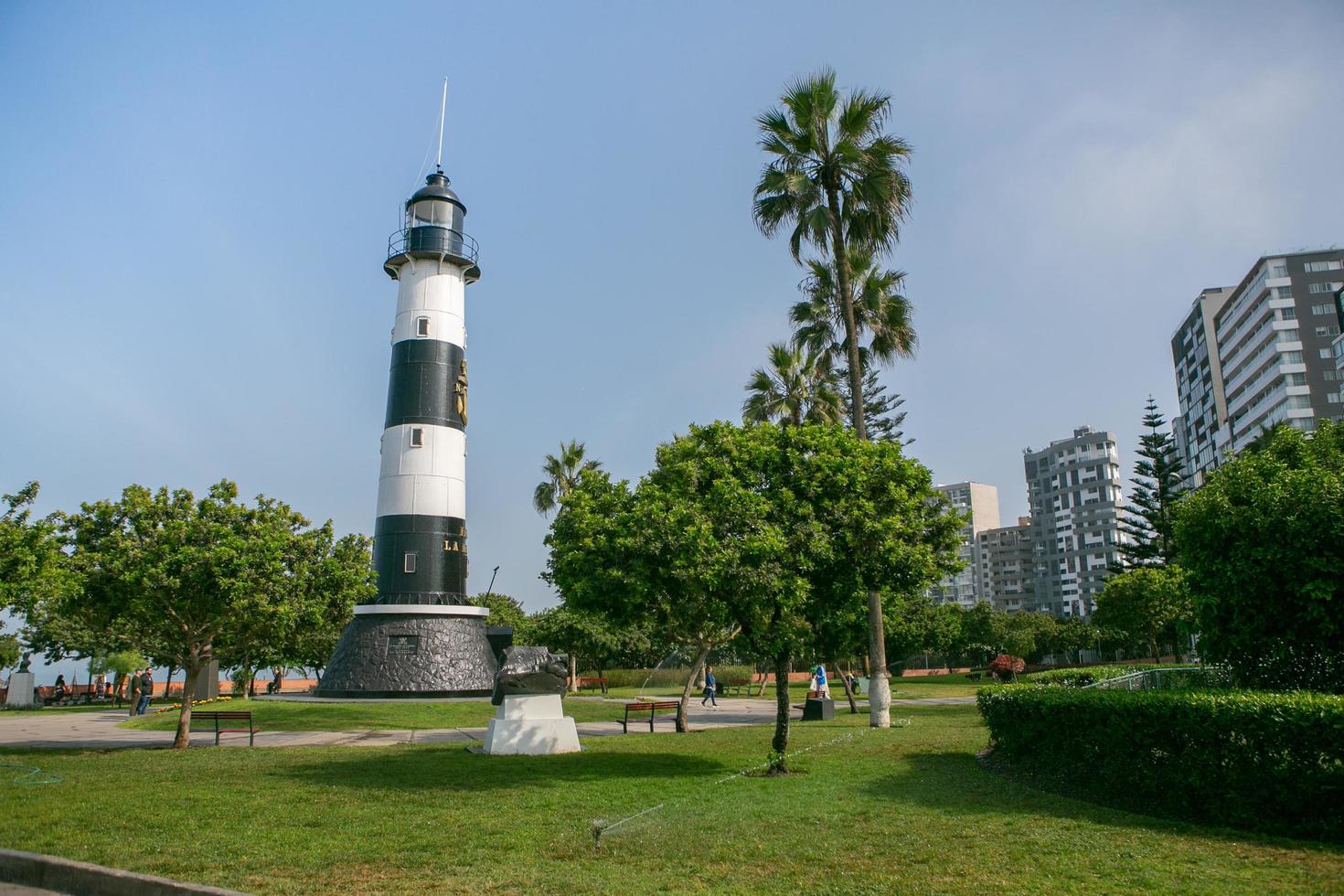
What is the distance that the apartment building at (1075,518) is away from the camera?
4924 inches

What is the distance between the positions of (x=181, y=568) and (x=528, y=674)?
23.0ft

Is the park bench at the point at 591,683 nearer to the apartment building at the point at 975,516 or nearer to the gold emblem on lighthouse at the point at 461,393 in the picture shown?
the gold emblem on lighthouse at the point at 461,393

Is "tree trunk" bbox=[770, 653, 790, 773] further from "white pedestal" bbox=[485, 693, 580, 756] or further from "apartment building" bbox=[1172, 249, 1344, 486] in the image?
"apartment building" bbox=[1172, 249, 1344, 486]

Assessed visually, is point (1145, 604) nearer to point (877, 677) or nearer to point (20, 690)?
point (877, 677)

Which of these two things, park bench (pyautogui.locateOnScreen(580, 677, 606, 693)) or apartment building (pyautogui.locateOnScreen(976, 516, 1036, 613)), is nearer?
park bench (pyautogui.locateOnScreen(580, 677, 606, 693))

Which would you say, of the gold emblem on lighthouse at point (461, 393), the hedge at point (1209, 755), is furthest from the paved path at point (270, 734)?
the gold emblem on lighthouse at point (461, 393)

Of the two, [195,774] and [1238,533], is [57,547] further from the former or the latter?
[1238,533]

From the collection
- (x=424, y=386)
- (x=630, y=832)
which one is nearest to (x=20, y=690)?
(x=424, y=386)

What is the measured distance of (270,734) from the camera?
22.8 meters

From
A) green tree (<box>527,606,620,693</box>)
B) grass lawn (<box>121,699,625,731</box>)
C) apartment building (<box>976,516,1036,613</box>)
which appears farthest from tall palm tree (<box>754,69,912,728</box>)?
apartment building (<box>976,516,1036,613</box>)

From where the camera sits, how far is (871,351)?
85.1 ft

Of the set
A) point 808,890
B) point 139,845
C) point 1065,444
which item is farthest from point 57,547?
point 1065,444

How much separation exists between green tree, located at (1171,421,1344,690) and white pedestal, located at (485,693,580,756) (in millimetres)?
11395

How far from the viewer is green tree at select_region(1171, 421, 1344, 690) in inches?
449
